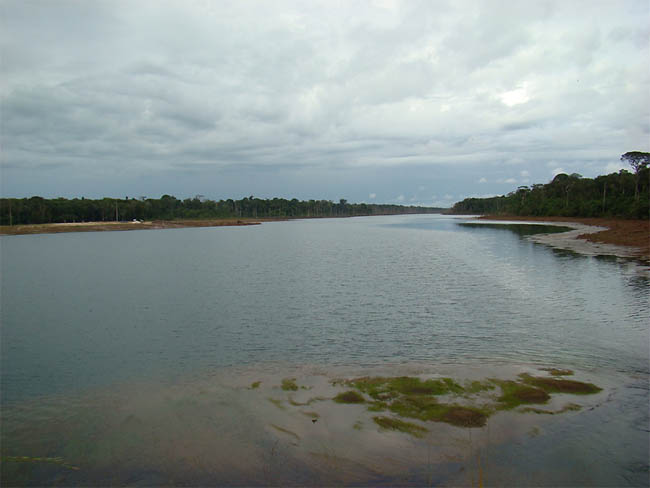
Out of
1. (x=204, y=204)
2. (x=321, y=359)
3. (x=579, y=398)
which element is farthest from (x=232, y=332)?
(x=204, y=204)

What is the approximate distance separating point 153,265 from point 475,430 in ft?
119

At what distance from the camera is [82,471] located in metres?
7.46

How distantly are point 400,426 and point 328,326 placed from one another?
8.47m

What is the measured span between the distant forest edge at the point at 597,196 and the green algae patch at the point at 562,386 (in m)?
81.5

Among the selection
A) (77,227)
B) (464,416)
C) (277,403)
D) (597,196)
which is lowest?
(277,403)

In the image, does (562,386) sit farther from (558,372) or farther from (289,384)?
(289,384)

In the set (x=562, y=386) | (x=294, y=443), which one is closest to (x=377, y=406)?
(x=294, y=443)

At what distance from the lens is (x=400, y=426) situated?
832 centimetres

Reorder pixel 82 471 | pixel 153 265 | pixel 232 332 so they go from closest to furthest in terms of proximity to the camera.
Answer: pixel 82 471 < pixel 232 332 < pixel 153 265

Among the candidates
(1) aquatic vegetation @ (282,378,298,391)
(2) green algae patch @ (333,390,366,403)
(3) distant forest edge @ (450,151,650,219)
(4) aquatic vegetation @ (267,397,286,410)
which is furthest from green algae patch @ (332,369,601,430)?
(3) distant forest edge @ (450,151,650,219)

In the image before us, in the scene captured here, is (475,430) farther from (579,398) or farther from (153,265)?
(153,265)

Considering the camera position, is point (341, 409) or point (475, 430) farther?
point (341, 409)

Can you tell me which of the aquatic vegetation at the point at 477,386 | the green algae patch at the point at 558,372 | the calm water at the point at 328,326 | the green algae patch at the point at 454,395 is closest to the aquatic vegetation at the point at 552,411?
the green algae patch at the point at 454,395

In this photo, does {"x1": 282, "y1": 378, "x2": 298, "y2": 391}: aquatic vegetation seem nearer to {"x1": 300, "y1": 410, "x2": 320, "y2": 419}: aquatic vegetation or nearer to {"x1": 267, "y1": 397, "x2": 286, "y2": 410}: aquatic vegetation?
{"x1": 267, "y1": 397, "x2": 286, "y2": 410}: aquatic vegetation
